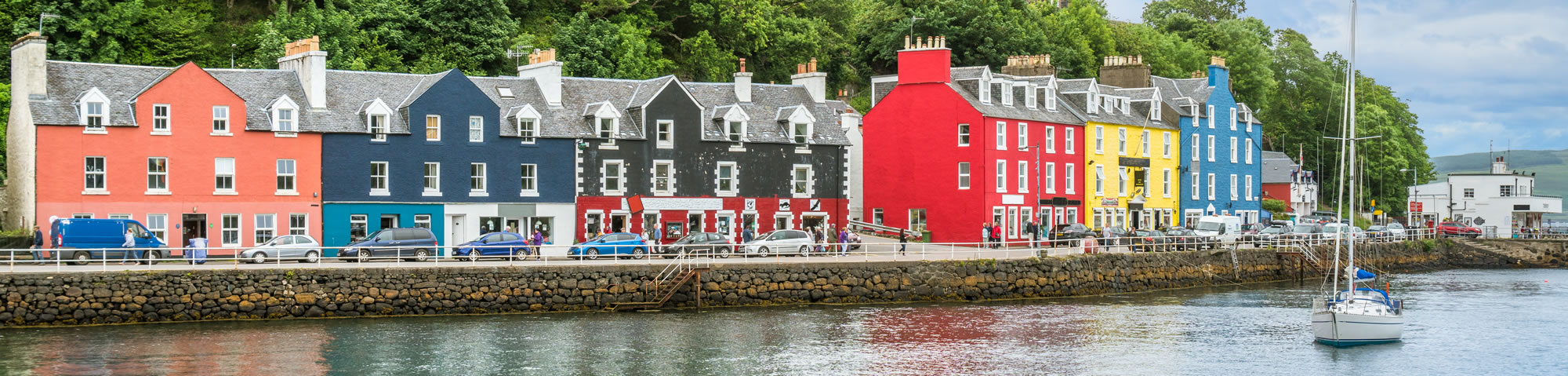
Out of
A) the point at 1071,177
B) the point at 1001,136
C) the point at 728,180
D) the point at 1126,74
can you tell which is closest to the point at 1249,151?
the point at 1126,74

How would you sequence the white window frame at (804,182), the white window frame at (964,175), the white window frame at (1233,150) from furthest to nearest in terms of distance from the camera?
the white window frame at (1233,150), the white window frame at (964,175), the white window frame at (804,182)

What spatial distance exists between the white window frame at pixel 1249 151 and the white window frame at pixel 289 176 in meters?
52.0

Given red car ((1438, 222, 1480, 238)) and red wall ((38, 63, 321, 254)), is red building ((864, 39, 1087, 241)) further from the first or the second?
red car ((1438, 222, 1480, 238))

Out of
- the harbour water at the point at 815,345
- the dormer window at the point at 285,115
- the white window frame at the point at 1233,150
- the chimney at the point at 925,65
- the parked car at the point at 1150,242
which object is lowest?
the harbour water at the point at 815,345

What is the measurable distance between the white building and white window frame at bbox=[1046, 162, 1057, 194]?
129 feet

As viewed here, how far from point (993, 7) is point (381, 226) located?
140ft

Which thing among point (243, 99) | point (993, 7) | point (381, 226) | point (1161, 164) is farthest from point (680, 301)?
point (993, 7)

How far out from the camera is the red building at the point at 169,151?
48188 mm

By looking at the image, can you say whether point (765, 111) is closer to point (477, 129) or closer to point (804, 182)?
point (804, 182)

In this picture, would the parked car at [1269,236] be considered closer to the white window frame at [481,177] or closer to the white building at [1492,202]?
the white building at [1492,202]

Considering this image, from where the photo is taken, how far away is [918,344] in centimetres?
3962

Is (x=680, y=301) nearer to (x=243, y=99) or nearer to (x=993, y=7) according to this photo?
(x=243, y=99)

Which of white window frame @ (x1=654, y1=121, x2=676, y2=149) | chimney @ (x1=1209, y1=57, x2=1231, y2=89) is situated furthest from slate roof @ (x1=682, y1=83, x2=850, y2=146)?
chimney @ (x1=1209, y1=57, x2=1231, y2=89)

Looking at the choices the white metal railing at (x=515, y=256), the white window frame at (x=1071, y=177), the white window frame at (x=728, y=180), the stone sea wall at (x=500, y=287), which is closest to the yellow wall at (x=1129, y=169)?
the white window frame at (x=1071, y=177)
